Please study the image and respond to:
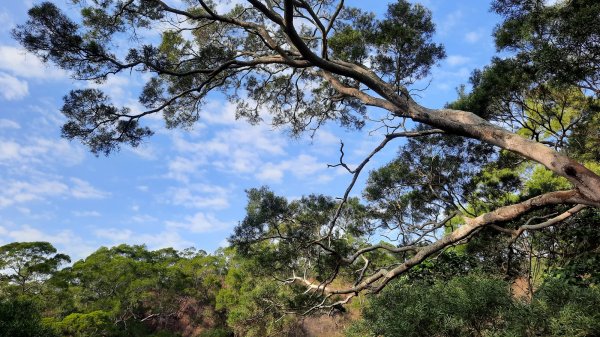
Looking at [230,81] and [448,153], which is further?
[448,153]

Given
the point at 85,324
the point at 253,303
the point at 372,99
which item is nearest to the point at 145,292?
the point at 85,324

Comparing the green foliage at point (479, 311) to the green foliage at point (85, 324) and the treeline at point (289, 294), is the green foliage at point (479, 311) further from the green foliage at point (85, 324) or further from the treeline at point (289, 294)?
the green foliage at point (85, 324)

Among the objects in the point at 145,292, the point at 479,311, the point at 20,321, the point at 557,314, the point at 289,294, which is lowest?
the point at 557,314

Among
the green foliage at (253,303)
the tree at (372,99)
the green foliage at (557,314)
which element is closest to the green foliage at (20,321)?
the tree at (372,99)

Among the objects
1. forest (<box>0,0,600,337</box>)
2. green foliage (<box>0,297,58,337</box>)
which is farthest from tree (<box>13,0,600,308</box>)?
green foliage (<box>0,297,58,337</box>)

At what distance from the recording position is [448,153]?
930 cm

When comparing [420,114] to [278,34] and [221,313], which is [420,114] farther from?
[221,313]

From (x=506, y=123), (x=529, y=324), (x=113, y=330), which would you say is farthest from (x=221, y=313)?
(x=529, y=324)

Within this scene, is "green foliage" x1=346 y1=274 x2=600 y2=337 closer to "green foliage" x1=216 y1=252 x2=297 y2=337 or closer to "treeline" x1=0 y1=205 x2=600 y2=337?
"treeline" x1=0 y1=205 x2=600 y2=337

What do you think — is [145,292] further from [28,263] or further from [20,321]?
[20,321]

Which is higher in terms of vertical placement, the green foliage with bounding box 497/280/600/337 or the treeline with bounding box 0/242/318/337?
the treeline with bounding box 0/242/318/337

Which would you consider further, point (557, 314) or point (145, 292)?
point (145, 292)

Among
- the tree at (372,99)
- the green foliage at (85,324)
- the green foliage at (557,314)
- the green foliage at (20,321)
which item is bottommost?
the green foliage at (557,314)

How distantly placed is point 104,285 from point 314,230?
14.7m
